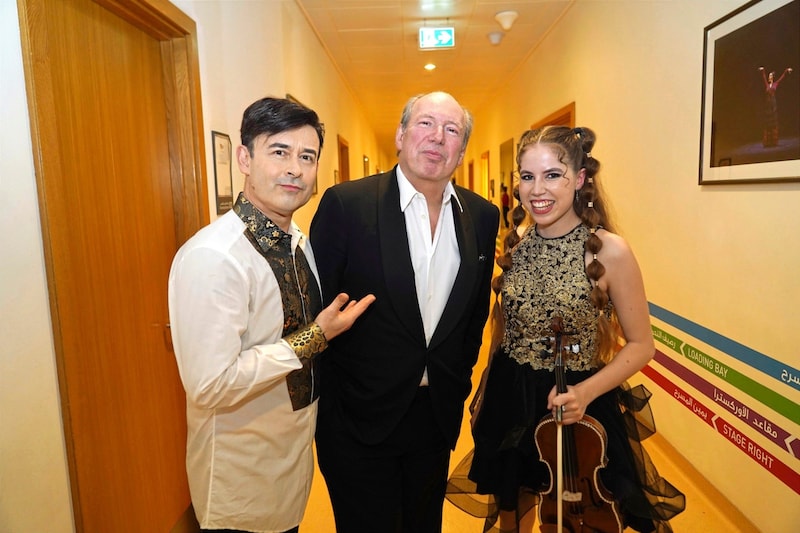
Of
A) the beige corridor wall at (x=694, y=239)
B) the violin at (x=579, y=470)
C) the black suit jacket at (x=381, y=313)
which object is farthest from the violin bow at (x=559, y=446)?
the beige corridor wall at (x=694, y=239)

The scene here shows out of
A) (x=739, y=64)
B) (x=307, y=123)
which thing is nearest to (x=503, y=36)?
(x=739, y=64)

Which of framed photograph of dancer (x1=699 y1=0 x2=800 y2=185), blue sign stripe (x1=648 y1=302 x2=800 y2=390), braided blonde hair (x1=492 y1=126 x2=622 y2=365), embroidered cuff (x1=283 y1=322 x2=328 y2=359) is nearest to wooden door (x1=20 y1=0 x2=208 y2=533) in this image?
embroidered cuff (x1=283 y1=322 x2=328 y2=359)

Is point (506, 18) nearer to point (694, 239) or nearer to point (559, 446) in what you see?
point (694, 239)

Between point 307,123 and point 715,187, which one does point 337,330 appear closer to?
point 307,123

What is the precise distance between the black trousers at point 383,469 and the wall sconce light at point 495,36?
4591 millimetres

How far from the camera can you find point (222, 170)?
96.8 inches

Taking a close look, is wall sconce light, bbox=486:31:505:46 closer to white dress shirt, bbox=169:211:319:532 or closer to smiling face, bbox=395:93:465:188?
smiling face, bbox=395:93:465:188

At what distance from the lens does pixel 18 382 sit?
125 cm

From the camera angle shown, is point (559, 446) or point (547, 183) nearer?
point (559, 446)

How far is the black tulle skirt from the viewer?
1536 millimetres

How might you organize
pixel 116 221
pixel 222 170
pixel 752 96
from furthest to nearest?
pixel 222 170 < pixel 752 96 < pixel 116 221

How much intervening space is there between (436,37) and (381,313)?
13.2ft

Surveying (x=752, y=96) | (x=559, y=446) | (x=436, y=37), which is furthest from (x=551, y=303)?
(x=436, y=37)

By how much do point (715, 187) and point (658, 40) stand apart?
106 cm
